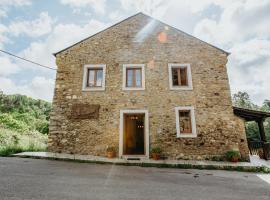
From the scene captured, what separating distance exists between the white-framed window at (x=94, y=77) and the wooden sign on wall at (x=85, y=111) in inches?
38.7

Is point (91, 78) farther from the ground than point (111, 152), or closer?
farther from the ground

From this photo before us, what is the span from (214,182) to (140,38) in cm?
827

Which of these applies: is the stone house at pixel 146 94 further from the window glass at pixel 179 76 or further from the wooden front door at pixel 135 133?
the wooden front door at pixel 135 133

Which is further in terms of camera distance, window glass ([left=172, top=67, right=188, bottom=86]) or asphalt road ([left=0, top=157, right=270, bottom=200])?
window glass ([left=172, top=67, right=188, bottom=86])

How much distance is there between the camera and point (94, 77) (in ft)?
34.4

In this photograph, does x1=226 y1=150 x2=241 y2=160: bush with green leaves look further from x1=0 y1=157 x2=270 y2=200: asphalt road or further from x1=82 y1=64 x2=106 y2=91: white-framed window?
x1=82 y1=64 x2=106 y2=91: white-framed window

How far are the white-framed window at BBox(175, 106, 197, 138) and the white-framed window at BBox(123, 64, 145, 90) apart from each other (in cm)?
242

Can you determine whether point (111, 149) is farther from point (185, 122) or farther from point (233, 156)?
point (233, 156)

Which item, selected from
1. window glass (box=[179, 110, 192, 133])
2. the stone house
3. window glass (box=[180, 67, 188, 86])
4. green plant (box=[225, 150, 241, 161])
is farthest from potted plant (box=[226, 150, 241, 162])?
window glass (box=[180, 67, 188, 86])

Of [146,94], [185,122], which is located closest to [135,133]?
[146,94]

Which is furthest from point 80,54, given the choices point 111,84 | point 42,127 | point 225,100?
point 42,127

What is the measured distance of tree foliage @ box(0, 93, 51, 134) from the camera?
79.5 ft

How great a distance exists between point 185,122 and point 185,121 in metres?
0.05

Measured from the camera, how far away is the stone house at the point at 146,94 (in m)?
9.37
